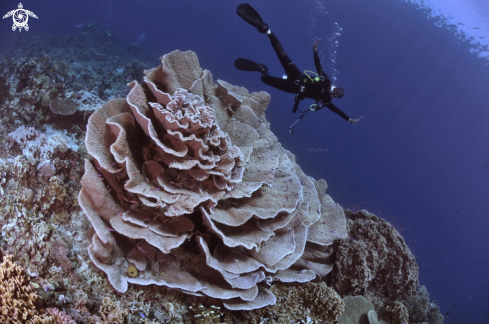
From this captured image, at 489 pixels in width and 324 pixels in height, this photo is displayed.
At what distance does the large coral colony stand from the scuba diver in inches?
143

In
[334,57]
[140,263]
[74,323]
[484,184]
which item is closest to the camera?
[74,323]

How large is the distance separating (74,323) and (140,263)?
0.85 meters

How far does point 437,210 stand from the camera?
1852 inches

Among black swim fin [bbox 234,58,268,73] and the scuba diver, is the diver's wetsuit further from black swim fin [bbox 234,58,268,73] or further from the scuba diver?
black swim fin [bbox 234,58,268,73]

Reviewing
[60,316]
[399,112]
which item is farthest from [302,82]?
[399,112]

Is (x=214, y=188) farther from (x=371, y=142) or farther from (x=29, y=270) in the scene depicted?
(x=371, y=142)

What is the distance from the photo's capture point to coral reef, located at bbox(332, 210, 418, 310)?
16.8 feet

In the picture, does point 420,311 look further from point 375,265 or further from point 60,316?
point 60,316

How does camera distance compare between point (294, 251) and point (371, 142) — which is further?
point (371, 142)

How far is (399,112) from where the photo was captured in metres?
63.4

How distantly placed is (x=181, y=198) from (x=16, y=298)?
6.17 feet

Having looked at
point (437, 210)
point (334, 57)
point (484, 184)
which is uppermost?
point (334, 57)

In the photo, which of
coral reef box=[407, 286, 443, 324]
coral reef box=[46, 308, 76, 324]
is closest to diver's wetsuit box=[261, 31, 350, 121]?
coral reef box=[407, 286, 443, 324]

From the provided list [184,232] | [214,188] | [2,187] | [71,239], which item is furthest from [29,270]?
[214,188]
